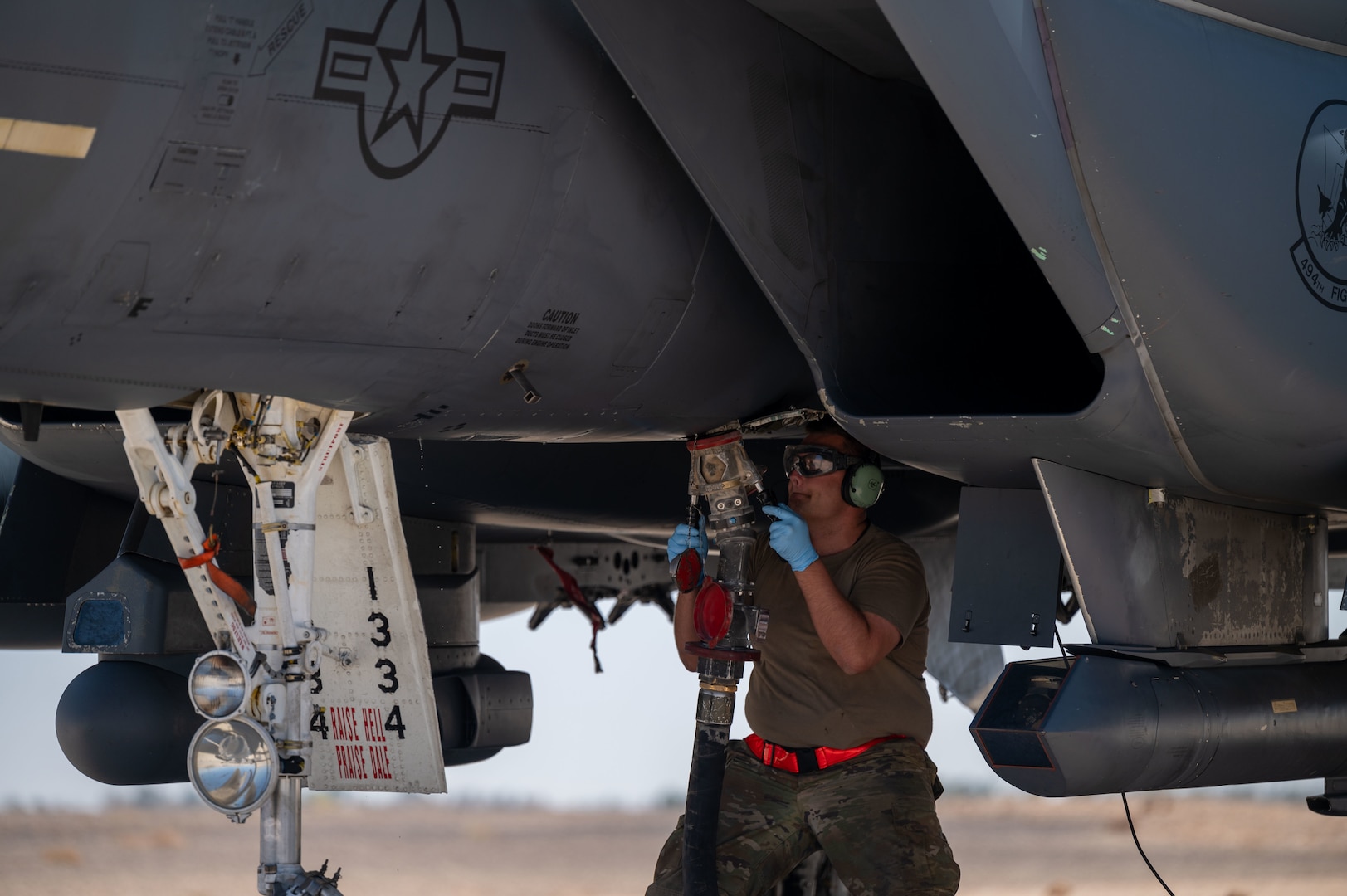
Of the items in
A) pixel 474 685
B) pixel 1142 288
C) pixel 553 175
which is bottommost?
pixel 474 685

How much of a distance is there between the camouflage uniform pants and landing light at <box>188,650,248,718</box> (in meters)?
1.38

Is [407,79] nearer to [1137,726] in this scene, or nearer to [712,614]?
[712,614]

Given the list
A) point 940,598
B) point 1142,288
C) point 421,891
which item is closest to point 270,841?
point 1142,288

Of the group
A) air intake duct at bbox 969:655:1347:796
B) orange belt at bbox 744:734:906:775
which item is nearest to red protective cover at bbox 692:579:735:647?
orange belt at bbox 744:734:906:775

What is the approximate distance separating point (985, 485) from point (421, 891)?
5.84 meters

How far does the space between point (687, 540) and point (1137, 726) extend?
4.63 ft

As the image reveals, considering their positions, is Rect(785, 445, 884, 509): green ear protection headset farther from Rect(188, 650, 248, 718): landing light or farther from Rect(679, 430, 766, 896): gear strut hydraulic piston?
Rect(188, 650, 248, 718): landing light

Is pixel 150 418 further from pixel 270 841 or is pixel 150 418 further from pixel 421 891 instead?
pixel 421 891

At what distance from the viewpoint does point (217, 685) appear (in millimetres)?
3725

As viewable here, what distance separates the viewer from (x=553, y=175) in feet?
11.9

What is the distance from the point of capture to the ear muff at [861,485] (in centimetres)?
439

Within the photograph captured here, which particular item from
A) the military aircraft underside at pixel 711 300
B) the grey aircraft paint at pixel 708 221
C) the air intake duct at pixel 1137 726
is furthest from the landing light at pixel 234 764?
the air intake duct at pixel 1137 726

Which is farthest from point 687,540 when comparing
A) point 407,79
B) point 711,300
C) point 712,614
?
point 407,79

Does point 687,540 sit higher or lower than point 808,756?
higher
